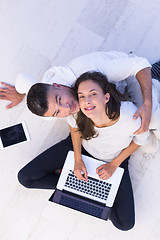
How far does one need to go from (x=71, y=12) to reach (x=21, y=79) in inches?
26.4

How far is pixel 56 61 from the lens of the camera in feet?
5.49

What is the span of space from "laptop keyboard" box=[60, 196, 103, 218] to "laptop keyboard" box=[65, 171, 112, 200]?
0.07m

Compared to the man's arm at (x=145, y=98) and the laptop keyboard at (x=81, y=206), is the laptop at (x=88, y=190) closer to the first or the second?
the laptop keyboard at (x=81, y=206)

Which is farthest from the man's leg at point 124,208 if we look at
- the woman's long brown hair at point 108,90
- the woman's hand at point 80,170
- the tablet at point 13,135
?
the tablet at point 13,135

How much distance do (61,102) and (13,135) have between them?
74 centimetres

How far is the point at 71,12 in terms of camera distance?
167cm

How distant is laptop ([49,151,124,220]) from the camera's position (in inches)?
54.2

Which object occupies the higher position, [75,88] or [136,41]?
[136,41]

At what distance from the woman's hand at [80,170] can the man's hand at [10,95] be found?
664 mm

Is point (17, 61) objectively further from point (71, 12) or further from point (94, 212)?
point (94, 212)

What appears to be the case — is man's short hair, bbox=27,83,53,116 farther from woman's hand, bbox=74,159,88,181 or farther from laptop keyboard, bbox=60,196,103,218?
laptop keyboard, bbox=60,196,103,218

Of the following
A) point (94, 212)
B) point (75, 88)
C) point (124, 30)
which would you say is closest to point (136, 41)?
point (124, 30)

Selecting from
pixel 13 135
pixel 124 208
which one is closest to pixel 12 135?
pixel 13 135

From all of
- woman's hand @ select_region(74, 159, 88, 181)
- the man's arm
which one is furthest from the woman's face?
woman's hand @ select_region(74, 159, 88, 181)
